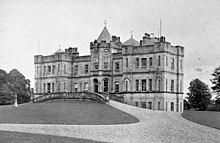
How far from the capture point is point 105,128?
2662cm

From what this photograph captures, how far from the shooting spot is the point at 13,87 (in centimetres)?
7325

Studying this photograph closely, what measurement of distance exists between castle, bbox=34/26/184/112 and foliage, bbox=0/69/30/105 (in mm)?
8496

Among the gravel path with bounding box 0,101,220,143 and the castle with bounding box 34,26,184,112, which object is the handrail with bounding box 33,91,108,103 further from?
the gravel path with bounding box 0,101,220,143

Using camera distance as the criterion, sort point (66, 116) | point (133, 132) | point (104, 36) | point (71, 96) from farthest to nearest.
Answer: point (104, 36) → point (71, 96) → point (66, 116) → point (133, 132)

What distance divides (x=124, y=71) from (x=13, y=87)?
2977 centimetres

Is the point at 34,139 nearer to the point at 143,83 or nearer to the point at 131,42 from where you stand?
the point at 143,83

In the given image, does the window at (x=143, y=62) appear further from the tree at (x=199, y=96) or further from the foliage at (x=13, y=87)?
the foliage at (x=13, y=87)

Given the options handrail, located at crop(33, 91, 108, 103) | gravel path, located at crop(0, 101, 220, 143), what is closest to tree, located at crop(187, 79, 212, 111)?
handrail, located at crop(33, 91, 108, 103)

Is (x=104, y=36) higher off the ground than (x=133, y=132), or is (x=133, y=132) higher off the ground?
(x=104, y=36)

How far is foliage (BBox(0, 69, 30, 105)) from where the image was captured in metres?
67.2

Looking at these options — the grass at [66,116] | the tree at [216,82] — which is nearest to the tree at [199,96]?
the tree at [216,82]

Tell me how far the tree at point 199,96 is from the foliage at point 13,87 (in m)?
32.7

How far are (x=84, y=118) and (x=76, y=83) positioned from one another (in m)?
28.1

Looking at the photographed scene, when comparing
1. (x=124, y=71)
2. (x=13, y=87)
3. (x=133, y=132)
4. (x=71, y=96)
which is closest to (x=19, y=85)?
(x=13, y=87)
